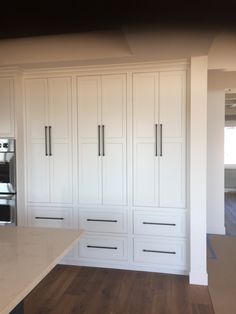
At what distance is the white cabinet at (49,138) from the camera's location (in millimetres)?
3418

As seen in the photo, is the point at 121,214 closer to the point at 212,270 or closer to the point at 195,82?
the point at 212,270

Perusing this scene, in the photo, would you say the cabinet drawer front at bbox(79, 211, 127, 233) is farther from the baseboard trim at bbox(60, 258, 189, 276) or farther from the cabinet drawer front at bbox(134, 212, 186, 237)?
the baseboard trim at bbox(60, 258, 189, 276)

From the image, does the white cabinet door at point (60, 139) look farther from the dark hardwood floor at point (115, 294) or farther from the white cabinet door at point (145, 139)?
the dark hardwood floor at point (115, 294)

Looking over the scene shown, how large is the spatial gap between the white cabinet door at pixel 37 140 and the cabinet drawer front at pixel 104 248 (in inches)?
28.2

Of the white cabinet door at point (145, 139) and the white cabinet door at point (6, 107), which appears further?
the white cabinet door at point (6, 107)

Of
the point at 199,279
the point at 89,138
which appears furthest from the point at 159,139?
the point at 199,279

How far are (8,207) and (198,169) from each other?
223 cm

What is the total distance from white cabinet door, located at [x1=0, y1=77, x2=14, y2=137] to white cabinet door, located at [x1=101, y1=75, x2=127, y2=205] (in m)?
1.07

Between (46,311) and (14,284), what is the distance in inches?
64.5

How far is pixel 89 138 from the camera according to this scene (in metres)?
3.38

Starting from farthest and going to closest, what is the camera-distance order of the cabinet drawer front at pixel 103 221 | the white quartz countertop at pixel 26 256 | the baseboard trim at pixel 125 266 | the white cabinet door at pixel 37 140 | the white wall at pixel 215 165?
the white wall at pixel 215 165
the white cabinet door at pixel 37 140
the cabinet drawer front at pixel 103 221
the baseboard trim at pixel 125 266
the white quartz countertop at pixel 26 256

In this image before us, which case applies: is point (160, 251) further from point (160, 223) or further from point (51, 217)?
point (51, 217)

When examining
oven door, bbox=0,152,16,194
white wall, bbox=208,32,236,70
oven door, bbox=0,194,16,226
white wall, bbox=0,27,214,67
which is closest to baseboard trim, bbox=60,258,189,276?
oven door, bbox=0,194,16,226

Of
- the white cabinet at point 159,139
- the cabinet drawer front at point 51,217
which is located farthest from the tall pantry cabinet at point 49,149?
the white cabinet at point 159,139
